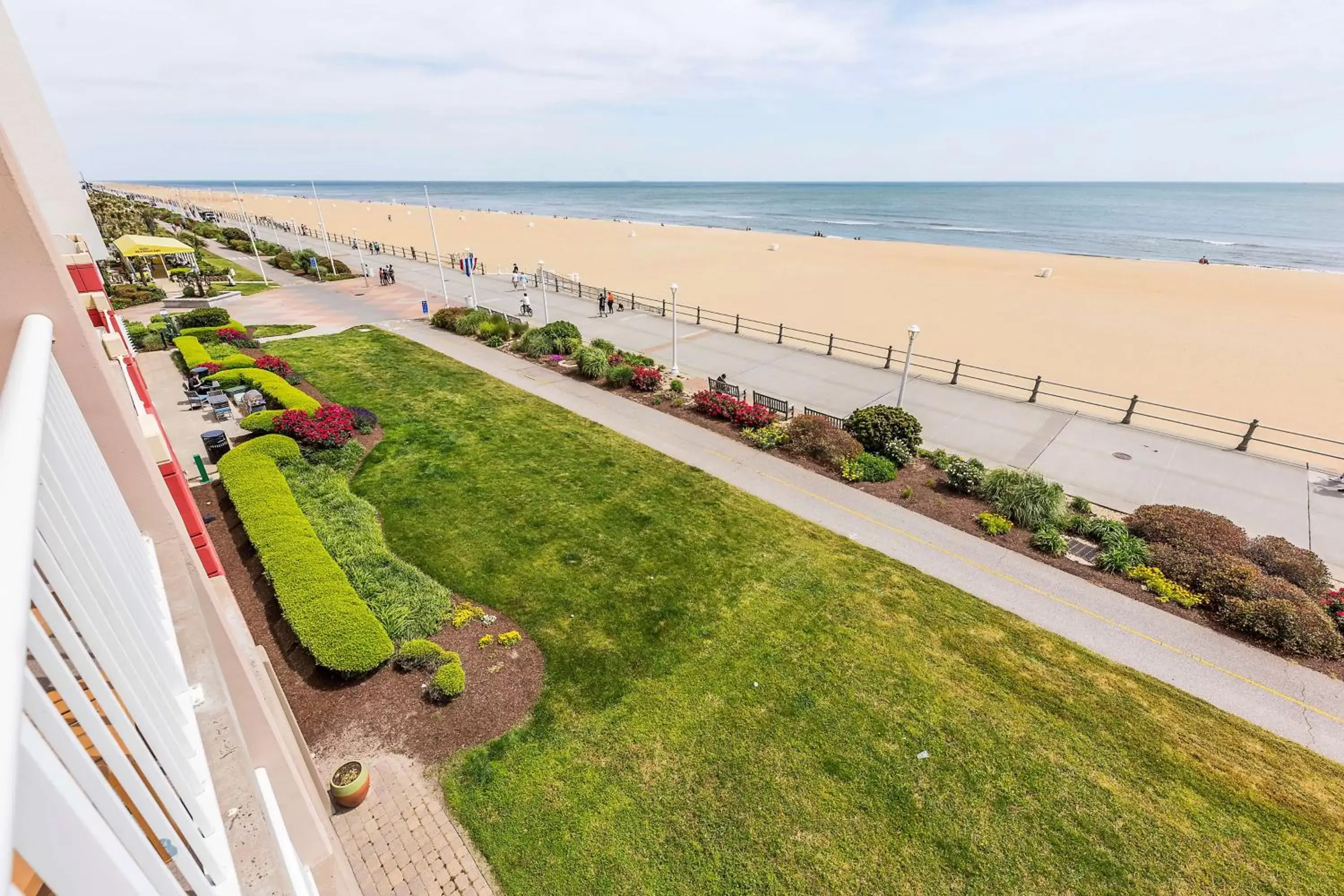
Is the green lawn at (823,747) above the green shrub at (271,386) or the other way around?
the other way around

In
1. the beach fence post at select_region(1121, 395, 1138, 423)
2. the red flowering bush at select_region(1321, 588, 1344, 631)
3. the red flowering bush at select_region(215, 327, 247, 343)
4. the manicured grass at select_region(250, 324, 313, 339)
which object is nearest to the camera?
the red flowering bush at select_region(1321, 588, 1344, 631)

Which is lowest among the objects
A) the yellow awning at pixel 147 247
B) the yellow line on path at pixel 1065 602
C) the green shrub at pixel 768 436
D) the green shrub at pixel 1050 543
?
the yellow line on path at pixel 1065 602

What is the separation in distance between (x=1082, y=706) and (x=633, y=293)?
34.4 metres

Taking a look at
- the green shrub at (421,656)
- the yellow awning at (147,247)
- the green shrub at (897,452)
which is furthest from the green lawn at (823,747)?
the yellow awning at (147,247)

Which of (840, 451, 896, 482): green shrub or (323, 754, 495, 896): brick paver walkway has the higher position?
(840, 451, 896, 482): green shrub

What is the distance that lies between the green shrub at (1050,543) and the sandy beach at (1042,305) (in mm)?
12650

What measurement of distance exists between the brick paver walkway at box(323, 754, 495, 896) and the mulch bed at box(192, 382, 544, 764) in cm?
42

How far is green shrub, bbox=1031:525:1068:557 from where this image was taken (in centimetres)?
1321

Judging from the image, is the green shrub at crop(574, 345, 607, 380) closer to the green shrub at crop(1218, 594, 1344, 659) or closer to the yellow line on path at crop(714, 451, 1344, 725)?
the yellow line on path at crop(714, 451, 1344, 725)

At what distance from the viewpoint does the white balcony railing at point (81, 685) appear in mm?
1253

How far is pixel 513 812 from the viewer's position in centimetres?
771

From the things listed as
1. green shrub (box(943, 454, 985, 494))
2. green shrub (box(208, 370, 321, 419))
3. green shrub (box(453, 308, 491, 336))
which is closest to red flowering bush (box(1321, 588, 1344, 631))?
green shrub (box(943, 454, 985, 494))

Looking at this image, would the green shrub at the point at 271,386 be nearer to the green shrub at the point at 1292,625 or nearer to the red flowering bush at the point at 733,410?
the red flowering bush at the point at 733,410

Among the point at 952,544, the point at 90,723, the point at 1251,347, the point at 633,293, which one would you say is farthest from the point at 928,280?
the point at 90,723
